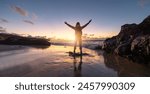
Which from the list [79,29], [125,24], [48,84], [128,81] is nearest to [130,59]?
[79,29]

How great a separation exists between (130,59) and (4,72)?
7363 millimetres

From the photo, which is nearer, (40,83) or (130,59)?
(40,83)

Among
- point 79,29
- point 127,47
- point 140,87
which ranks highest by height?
point 79,29

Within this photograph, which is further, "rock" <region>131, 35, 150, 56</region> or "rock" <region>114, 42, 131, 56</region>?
"rock" <region>114, 42, 131, 56</region>

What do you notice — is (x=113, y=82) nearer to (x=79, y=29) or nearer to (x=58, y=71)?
(x=58, y=71)

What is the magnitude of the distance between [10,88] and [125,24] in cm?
1656

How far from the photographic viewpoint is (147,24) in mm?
13586

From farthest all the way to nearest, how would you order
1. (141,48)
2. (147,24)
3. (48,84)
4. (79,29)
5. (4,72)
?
1. (147,24)
2. (79,29)
3. (141,48)
4. (4,72)
5. (48,84)

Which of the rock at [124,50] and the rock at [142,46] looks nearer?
the rock at [142,46]

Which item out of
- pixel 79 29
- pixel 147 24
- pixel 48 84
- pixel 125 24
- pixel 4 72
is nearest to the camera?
pixel 48 84

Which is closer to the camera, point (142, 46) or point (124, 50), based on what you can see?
point (142, 46)

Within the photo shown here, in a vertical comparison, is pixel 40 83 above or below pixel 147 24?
below

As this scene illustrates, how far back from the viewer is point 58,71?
22.9 feet

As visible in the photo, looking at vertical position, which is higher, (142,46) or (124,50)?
(142,46)
